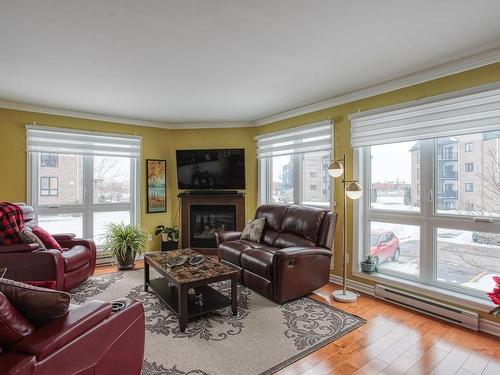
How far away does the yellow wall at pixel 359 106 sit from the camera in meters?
2.68

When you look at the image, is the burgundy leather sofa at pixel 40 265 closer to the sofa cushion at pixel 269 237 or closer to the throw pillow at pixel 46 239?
the throw pillow at pixel 46 239

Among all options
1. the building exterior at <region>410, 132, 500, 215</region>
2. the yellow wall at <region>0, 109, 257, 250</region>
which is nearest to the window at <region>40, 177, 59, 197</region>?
the yellow wall at <region>0, 109, 257, 250</region>

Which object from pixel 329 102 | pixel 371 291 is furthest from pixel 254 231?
pixel 329 102

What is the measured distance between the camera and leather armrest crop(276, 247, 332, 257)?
121 inches

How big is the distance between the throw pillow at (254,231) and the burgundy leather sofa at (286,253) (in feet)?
0.24

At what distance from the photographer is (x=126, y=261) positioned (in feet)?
14.5

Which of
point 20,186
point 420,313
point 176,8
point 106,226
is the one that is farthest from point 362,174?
point 20,186

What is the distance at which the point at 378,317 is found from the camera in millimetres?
2838

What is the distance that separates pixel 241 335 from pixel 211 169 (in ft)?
10.7

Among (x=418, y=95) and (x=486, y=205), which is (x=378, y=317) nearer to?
(x=486, y=205)

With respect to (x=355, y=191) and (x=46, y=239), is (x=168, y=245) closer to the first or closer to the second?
Result: (x=46, y=239)

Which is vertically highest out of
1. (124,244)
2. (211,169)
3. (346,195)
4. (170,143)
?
(170,143)

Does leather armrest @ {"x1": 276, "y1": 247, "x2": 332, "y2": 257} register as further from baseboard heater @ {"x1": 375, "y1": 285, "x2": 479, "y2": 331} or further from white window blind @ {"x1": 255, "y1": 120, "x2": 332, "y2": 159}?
white window blind @ {"x1": 255, "y1": 120, "x2": 332, "y2": 159}

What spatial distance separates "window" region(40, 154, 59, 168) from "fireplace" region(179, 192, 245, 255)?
2.03 meters
